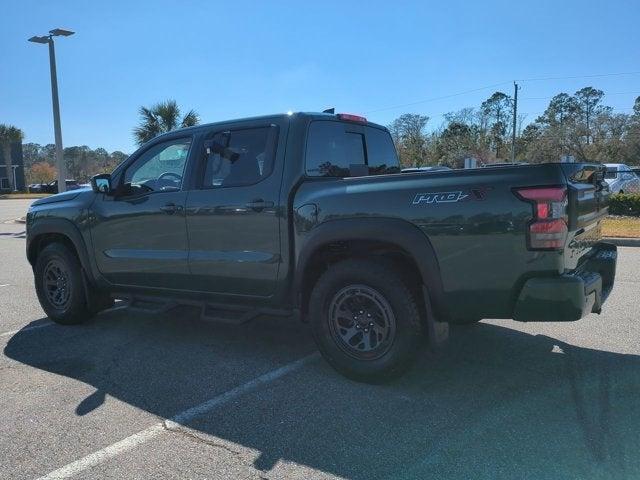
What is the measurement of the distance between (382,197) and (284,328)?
2.33 meters

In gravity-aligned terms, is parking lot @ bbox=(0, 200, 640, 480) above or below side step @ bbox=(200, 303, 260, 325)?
below

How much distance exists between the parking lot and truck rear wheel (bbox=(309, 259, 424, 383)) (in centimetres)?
18

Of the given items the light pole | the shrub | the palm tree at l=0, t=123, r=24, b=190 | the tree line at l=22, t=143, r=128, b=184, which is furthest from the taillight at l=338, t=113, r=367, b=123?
the tree line at l=22, t=143, r=128, b=184

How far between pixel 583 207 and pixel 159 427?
3.13m

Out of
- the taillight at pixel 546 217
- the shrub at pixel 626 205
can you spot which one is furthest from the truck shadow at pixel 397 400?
the shrub at pixel 626 205

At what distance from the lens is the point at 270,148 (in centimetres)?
444

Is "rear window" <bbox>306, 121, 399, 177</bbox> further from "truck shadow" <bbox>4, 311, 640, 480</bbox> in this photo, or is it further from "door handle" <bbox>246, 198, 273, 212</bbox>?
"truck shadow" <bbox>4, 311, 640, 480</bbox>

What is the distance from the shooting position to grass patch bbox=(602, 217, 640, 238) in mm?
12031

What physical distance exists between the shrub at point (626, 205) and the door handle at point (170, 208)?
47.7 feet

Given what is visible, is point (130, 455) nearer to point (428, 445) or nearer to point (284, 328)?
point (428, 445)

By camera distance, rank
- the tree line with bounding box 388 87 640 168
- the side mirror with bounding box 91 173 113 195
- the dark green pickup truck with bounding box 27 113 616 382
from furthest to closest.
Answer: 1. the tree line with bounding box 388 87 640 168
2. the side mirror with bounding box 91 173 113 195
3. the dark green pickup truck with bounding box 27 113 616 382

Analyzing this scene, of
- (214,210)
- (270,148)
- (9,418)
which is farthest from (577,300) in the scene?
(9,418)

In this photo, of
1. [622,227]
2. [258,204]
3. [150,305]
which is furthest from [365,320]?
[622,227]

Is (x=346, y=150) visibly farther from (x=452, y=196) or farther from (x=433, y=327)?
(x=433, y=327)
